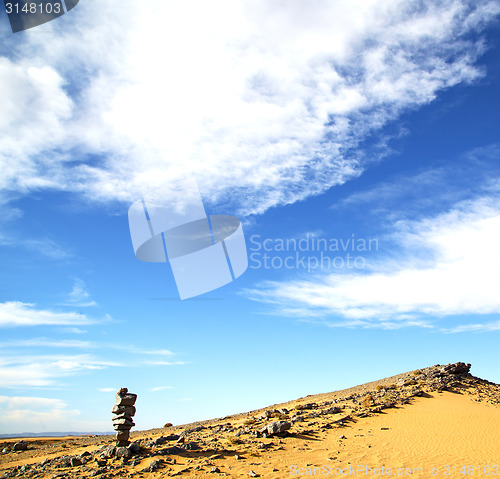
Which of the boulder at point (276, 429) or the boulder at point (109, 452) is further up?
the boulder at point (276, 429)

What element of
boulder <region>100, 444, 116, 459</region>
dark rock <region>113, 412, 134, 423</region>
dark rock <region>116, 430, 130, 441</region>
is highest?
dark rock <region>113, 412, 134, 423</region>

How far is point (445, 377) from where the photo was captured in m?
39.1

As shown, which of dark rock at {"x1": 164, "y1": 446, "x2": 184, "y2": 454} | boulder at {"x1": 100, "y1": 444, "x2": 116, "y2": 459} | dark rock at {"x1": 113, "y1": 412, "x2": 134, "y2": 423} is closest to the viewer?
dark rock at {"x1": 164, "y1": 446, "x2": 184, "y2": 454}

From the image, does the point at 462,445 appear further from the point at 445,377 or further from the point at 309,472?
the point at 445,377

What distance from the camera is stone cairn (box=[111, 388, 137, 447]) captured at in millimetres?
22266

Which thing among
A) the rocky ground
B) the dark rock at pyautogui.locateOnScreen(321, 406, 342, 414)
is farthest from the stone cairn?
the dark rock at pyautogui.locateOnScreen(321, 406, 342, 414)

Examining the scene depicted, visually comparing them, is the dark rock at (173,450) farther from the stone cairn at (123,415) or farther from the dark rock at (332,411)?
the dark rock at (332,411)

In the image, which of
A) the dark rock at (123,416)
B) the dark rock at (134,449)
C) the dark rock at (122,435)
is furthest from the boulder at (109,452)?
the dark rock at (123,416)

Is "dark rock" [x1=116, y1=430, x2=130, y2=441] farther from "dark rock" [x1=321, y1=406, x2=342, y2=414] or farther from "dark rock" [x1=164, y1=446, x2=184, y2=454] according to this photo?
"dark rock" [x1=321, y1=406, x2=342, y2=414]

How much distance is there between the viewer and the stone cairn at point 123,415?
73.0 feet

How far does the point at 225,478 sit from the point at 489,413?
83.8 feet

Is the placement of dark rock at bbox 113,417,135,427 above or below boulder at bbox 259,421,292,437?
above

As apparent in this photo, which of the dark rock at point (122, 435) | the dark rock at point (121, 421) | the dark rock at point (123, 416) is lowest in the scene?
the dark rock at point (122, 435)

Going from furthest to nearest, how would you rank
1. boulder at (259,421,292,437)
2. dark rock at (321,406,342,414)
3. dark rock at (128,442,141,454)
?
1. dark rock at (321,406,342,414)
2. boulder at (259,421,292,437)
3. dark rock at (128,442,141,454)
